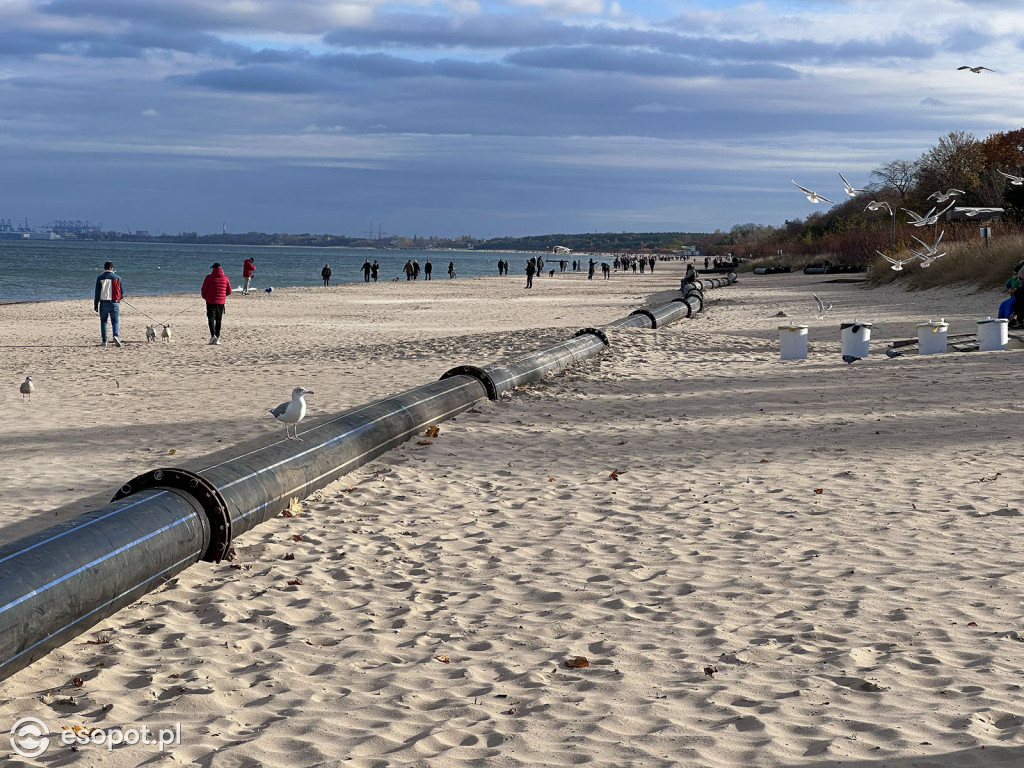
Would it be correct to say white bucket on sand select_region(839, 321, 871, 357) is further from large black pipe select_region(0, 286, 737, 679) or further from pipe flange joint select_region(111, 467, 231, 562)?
pipe flange joint select_region(111, 467, 231, 562)

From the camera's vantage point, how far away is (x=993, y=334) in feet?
57.3

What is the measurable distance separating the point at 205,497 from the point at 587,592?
2508mm

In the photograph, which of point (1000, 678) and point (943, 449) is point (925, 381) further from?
point (1000, 678)

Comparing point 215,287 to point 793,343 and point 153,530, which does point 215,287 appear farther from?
point 153,530

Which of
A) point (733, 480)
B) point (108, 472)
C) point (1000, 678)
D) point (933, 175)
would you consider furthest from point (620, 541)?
point (933, 175)

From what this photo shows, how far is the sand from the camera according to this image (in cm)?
431

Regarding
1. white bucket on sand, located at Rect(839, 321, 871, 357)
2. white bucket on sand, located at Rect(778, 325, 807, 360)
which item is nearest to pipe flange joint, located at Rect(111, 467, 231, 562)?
white bucket on sand, located at Rect(778, 325, 807, 360)

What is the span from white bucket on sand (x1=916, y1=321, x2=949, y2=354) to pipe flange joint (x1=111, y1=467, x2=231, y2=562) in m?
14.3

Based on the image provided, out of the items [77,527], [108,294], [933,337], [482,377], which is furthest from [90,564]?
[108,294]

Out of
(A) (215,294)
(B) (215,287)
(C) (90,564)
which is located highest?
(B) (215,287)

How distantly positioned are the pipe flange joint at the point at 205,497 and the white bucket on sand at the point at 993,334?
1463cm

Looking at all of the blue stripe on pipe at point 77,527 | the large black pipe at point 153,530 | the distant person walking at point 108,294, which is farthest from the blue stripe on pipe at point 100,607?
the distant person walking at point 108,294

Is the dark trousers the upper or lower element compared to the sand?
upper

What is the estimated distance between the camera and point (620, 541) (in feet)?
23.9
